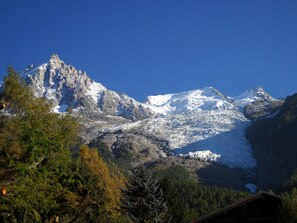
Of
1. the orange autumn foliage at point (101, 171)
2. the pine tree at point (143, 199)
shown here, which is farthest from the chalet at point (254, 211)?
the orange autumn foliage at point (101, 171)

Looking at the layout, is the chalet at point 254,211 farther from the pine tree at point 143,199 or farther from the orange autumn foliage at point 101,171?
the orange autumn foliage at point 101,171

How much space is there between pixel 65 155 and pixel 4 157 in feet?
5.63

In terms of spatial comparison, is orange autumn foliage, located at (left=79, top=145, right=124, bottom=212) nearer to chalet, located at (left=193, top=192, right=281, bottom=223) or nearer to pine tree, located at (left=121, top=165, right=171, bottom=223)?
pine tree, located at (left=121, top=165, right=171, bottom=223)

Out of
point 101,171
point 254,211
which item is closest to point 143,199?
point 254,211

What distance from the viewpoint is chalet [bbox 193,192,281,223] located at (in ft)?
103

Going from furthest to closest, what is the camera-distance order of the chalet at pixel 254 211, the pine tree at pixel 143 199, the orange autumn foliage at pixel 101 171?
the orange autumn foliage at pixel 101 171 → the pine tree at pixel 143 199 → the chalet at pixel 254 211

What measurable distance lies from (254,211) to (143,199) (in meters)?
10.5

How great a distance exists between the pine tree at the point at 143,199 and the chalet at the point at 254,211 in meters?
7.16

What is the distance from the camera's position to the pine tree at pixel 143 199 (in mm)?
37500

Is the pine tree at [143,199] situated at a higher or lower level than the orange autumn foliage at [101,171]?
lower

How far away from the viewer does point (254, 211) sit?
3203cm

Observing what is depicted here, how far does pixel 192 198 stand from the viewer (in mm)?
151500

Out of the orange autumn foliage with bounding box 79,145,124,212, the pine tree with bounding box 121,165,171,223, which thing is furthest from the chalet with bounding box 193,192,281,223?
the orange autumn foliage with bounding box 79,145,124,212

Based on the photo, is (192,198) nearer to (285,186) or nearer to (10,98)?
(285,186)
